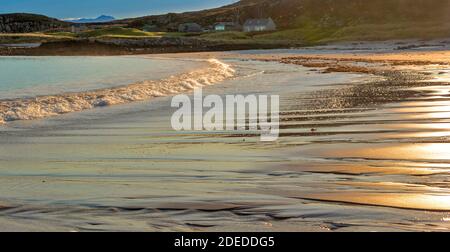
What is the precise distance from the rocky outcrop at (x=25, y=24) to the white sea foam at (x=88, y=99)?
6845 inches

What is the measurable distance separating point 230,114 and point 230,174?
594 cm

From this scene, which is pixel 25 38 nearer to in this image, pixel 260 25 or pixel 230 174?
pixel 260 25

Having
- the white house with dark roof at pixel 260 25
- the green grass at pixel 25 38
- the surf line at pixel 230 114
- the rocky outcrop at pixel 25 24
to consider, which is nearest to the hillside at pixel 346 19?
the white house with dark roof at pixel 260 25

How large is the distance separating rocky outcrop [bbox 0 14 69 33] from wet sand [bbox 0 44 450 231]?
603ft

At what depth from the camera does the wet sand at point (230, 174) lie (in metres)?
4.90

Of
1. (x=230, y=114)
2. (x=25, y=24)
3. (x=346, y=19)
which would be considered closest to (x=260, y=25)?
(x=346, y=19)

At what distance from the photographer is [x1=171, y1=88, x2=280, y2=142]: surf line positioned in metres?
10.5

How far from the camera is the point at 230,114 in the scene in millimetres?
12562

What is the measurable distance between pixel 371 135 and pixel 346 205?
4246 millimetres

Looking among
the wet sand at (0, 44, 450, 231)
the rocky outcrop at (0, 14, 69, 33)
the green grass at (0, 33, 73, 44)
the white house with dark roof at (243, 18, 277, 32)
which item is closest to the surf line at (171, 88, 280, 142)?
the wet sand at (0, 44, 450, 231)

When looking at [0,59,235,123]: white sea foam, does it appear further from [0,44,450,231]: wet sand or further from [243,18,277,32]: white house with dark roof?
[243,18,277,32]: white house with dark roof

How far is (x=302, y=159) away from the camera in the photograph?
7.47 m

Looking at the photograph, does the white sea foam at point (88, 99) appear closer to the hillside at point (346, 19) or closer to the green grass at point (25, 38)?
the hillside at point (346, 19)
